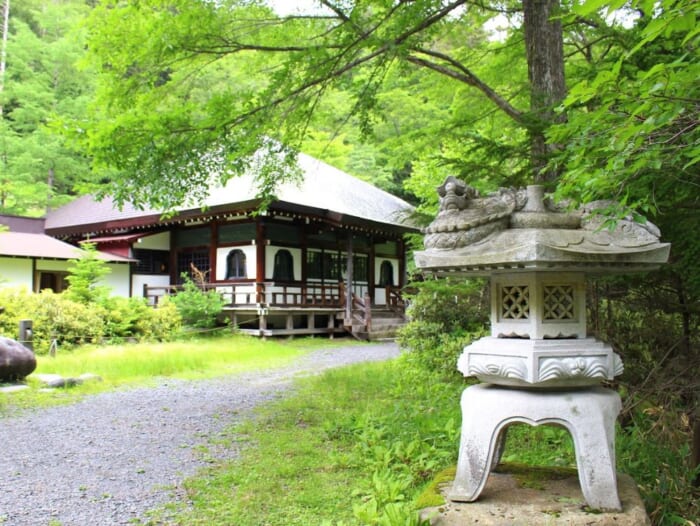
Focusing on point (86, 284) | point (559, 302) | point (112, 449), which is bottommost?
point (112, 449)

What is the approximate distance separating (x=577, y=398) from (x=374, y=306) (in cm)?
1648

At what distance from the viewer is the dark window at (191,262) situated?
18.2 metres

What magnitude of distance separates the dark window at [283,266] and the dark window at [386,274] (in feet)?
14.6

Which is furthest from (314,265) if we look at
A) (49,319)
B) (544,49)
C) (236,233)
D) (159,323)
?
(544,49)

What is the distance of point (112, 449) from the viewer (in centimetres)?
546

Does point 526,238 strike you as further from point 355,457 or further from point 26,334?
point 26,334

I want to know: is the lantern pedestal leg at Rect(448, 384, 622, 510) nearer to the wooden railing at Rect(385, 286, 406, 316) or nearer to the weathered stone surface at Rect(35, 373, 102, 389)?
the weathered stone surface at Rect(35, 373, 102, 389)

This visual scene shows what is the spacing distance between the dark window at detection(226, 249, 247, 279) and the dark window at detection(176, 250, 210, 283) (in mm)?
1001

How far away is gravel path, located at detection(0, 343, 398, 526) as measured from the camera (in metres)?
3.98

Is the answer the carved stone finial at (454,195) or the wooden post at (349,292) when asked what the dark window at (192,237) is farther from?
the carved stone finial at (454,195)

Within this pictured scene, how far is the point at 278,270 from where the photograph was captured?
1706 cm

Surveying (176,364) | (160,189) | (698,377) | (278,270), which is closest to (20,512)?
(160,189)

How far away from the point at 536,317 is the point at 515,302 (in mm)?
186

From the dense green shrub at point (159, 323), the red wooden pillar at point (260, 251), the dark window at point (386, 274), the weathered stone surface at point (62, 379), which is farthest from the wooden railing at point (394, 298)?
the weathered stone surface at point (62, 379)
